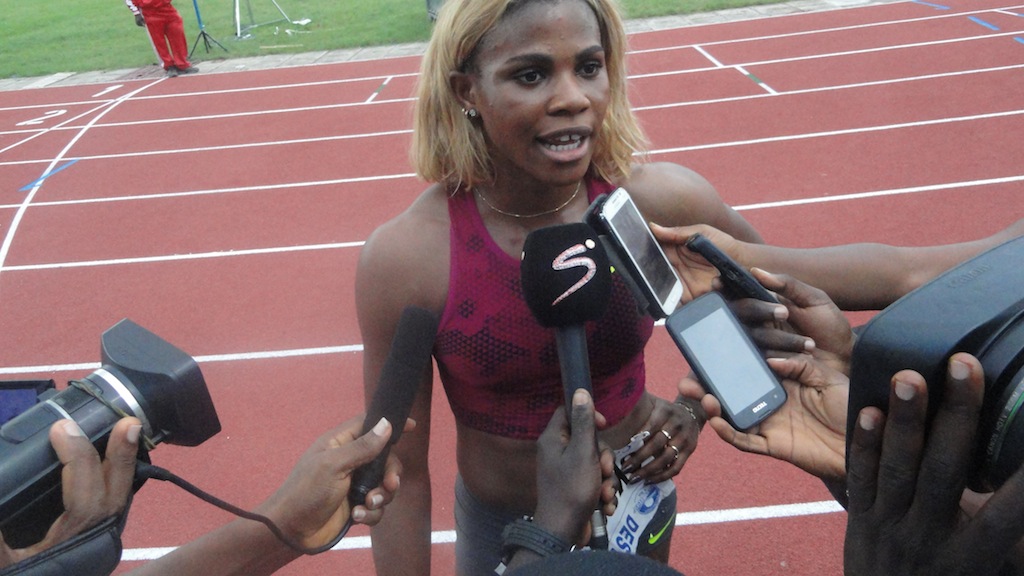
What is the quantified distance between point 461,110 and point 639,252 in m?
0.68

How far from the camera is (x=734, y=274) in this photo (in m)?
1.46

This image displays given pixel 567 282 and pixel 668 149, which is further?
pixel 668 149

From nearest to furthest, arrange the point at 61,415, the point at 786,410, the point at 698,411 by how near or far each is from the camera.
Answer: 1. the point at 61,415
2. the point at 786,410
3. the point at 698,411

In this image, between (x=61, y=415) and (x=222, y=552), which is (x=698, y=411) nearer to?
(x=222, y=552)

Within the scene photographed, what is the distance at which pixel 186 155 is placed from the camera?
878cm

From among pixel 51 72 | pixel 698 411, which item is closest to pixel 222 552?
pixel 698 411

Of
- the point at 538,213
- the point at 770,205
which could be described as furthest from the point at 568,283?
the point at 770,205

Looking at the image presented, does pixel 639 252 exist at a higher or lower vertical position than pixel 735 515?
higher

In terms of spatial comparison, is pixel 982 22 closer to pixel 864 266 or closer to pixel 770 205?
pixel 770 205

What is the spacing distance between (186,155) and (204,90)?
3.42 m

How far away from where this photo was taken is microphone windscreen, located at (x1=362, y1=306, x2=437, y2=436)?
4.47 feet

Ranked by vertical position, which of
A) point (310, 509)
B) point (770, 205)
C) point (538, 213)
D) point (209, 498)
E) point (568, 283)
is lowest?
point (770, 205)

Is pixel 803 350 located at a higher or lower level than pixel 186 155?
higher

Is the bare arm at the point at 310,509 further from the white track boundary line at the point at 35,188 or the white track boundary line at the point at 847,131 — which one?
the white track boundary line at the point at 847,131
